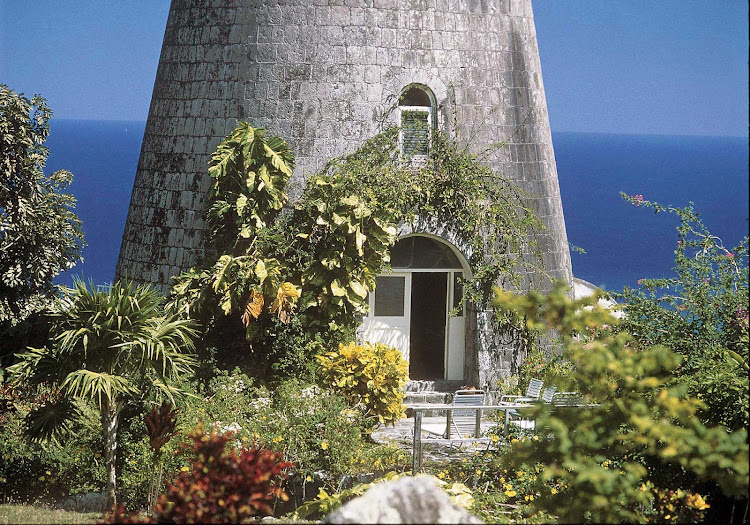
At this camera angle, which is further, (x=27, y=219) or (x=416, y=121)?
(x=416, y=121)

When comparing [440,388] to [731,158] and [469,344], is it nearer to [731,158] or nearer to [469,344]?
[469,344]

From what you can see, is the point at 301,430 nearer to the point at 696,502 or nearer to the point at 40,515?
the point at 40,515

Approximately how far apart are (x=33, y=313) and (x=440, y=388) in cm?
688

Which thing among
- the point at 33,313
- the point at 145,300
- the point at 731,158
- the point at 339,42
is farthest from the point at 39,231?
the point at 731,158

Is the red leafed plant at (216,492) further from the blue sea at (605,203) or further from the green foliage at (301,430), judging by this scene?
the blue sea at (605,203)

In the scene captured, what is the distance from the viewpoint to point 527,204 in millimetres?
16391

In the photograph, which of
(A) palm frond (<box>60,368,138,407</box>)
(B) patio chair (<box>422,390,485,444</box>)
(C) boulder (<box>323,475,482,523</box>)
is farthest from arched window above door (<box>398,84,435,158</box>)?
(C) boulder (<box>323,475,482,523</box>)

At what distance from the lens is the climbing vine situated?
14.7 meters

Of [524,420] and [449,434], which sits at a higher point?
[524,420]

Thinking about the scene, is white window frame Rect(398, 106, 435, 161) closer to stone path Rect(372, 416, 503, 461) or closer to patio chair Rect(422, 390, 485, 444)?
patio chair Rect(422, 390, 485, 444)

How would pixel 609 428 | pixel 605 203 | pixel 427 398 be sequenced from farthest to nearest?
1. pixel 605 203
2. pixel 427 398
3. pixel 609 428

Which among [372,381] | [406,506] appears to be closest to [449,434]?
[372,381]

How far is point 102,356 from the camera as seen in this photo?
11.7m

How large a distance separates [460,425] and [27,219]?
24.9 ft
